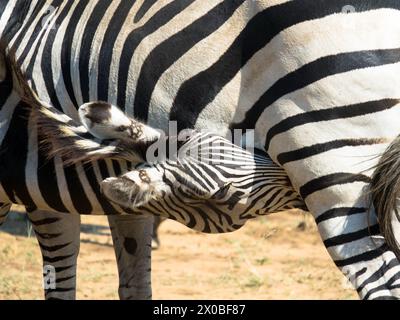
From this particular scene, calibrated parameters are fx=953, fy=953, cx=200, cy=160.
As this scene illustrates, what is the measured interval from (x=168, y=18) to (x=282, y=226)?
628cm

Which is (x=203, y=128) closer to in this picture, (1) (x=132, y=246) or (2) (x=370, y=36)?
(2) (x=370, y=36)

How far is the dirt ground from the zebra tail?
2.88 m

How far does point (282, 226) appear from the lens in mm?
9805

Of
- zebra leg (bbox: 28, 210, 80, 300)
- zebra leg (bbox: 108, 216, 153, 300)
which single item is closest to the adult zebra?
zebra leg (bbox: 28, 210, 80, 300)

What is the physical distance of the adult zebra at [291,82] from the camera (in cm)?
331

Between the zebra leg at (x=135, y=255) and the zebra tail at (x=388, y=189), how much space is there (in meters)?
2.27

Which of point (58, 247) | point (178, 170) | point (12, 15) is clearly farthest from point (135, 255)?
point (178, 170)

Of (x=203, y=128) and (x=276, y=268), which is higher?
(x=203, y=128)

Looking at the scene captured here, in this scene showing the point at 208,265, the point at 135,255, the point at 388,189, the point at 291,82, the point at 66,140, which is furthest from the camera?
the point at 208,265

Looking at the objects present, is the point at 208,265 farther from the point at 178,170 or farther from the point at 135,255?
the point at 178,170

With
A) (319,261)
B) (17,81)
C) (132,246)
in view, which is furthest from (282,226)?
(17,81)

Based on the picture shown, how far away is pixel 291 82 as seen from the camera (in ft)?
11.3

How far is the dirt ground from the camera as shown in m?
7.14

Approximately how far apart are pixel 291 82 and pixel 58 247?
88.9 inches
